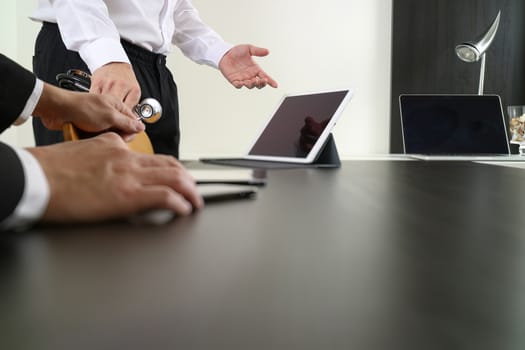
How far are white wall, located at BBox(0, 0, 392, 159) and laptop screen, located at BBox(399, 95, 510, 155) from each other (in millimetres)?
966

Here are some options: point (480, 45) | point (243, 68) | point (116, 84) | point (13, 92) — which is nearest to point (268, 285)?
point (13, 92)

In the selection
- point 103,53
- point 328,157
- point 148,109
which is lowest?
point 328,157

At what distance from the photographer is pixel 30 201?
12.2 inches

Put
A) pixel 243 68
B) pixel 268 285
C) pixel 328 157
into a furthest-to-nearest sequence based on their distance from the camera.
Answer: pixel 243 68
pixel 328 157
pixel 268 285

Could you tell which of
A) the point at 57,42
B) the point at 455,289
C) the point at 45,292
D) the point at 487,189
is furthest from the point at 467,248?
the point at 57,42

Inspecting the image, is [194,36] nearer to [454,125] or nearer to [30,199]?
[454,125]

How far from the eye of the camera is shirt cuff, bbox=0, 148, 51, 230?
A: 0.99ft

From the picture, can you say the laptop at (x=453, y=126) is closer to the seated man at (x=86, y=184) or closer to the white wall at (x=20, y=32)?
the seated man at (x=86, y=184)

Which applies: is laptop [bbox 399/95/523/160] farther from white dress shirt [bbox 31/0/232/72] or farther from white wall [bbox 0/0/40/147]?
white wall [bbox 0/0/40/147]

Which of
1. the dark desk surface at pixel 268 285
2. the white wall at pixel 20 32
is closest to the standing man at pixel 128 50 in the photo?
the dark desk surface at pixel 268 285

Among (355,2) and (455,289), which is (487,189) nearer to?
(455,289)

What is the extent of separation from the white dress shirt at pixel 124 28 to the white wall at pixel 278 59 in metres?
1.08

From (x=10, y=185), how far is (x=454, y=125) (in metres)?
1.88

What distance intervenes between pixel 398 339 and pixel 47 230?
0.23 meters
